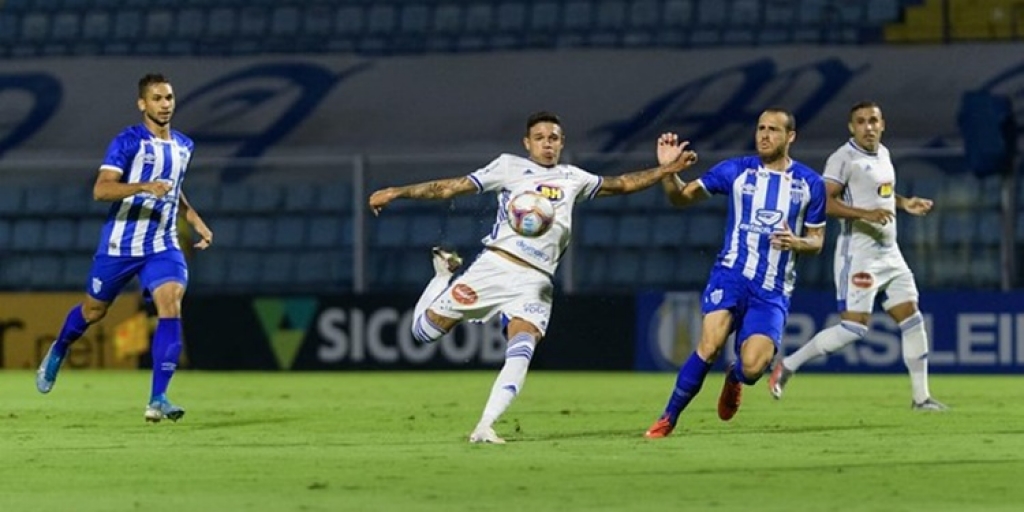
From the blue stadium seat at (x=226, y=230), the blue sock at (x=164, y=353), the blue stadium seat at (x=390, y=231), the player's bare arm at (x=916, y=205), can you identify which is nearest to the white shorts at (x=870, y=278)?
the player's bare arm at (x=916, y=205)

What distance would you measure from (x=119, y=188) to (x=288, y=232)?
8556mm

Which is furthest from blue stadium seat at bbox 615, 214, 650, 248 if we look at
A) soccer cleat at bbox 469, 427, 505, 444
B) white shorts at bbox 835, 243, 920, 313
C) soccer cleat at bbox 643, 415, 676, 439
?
soccer cleat at bbox 469, 427, 505, 444

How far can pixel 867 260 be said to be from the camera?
1419 centimetres

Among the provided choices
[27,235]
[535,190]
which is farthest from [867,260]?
[27,235]

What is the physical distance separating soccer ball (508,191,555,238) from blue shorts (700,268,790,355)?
2.91 ft

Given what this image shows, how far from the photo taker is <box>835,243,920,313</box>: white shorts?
1417 cm

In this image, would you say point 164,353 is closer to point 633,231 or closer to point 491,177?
point 491,177

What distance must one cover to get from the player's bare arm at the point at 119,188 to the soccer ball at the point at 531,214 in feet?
6.31

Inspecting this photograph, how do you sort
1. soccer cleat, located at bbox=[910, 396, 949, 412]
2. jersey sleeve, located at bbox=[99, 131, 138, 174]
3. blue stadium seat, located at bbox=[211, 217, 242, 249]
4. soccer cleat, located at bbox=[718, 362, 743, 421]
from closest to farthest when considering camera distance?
soccer cleat, located at bbox=[718, 362, 743, 421] < jersey sleeve, located at bbox=[99, 131, 138, 174] < soccer cleat, located at bbox=[910, 396, 949, 412] < blue stadium seat, located at bbox=[211, 217, 242, 249]

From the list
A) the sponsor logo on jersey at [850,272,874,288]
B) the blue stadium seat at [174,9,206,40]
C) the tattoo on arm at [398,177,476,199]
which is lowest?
the sponsor logo on jersey at [850,272,874,288]

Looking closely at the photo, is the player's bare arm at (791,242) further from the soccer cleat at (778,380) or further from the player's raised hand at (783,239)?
the soccer cleat at (778,380)

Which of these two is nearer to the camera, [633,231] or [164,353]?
[164,353]

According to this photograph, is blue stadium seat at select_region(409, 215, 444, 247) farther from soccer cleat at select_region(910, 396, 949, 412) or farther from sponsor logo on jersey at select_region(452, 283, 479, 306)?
sponsor logo on jersey at select_region(452, 283, 479, 306)

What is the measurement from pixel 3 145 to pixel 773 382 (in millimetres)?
12510
